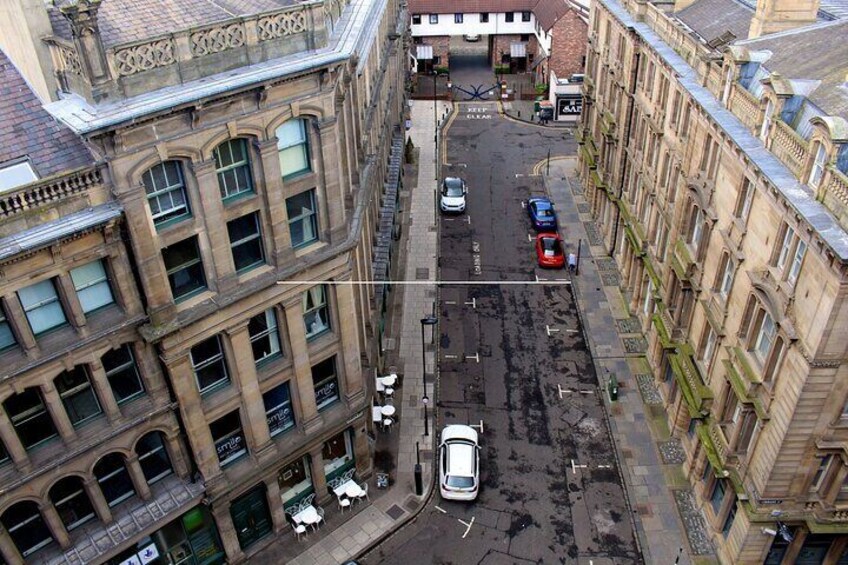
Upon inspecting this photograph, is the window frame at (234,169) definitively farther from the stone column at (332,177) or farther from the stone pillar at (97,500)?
the stone pillar at (97,500)

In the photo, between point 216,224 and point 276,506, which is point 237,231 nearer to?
point 216,224

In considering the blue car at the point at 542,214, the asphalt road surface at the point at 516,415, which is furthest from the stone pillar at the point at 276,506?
the blue car at the point at 542,214

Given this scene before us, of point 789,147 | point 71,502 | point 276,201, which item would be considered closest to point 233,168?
point 276,201

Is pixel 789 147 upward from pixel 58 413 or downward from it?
upward

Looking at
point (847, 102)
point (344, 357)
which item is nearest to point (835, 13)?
point (847, 102)

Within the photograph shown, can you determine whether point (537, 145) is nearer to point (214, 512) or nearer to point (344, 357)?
point (344, 357)

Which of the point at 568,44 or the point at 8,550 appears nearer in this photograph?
the point at 8,550

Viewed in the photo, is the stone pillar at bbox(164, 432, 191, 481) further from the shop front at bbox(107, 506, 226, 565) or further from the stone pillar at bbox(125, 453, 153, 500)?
the shop front at bbox(107, 506, 226, 565)
